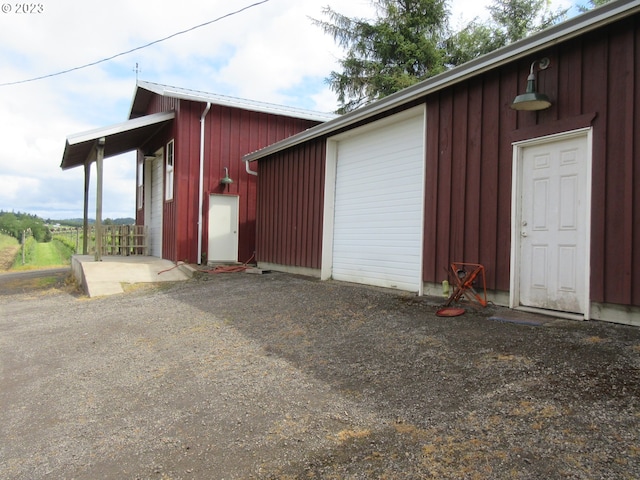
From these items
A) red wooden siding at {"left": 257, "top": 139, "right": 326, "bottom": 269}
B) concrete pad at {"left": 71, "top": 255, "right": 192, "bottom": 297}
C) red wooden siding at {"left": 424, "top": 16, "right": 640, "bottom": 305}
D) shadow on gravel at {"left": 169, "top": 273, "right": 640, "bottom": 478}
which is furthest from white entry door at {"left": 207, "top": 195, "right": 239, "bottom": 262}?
red wooden siding at {"left": 424, "top": 16, "right": 640, "bottom": 305}

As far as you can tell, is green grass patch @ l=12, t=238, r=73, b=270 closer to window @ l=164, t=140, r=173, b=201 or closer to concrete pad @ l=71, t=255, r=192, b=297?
window @ l=164, t=140, r=173, b=201

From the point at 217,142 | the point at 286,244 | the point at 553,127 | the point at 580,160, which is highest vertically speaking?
the point at 217,142

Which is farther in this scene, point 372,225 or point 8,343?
point 372,225

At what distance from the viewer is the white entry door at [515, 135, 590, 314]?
16.1 feet

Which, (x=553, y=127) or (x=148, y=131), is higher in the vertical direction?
(x=148, y=131)

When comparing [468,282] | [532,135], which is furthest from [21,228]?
[532,135]

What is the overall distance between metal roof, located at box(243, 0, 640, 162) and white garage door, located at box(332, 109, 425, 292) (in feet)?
1.21

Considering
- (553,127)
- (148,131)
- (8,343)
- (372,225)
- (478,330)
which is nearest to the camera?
(478,330)

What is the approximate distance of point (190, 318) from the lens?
21.3 feet

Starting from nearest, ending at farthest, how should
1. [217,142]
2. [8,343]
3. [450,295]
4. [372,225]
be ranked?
1. [8,343]
2. [450,295]
3. [372,225]
4. [217,142]

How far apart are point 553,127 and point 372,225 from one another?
3.72m

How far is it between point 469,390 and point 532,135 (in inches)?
133

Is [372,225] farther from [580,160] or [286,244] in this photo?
[580,160]

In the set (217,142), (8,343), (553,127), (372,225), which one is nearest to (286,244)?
(372,225)
